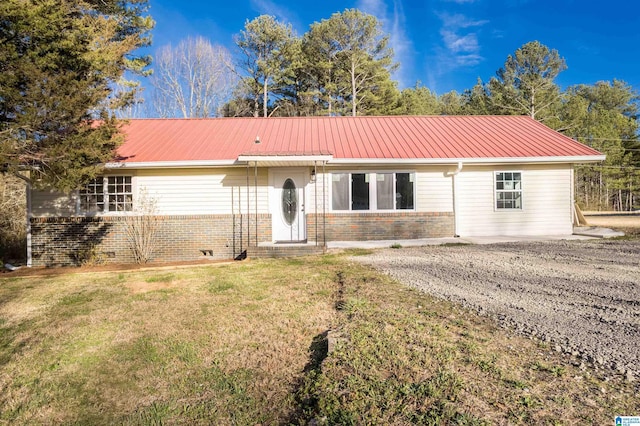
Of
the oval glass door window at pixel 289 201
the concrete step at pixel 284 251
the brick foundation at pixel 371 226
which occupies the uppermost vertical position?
the oval glass door window at pixel 289 201

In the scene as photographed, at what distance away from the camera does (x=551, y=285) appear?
5586 mm

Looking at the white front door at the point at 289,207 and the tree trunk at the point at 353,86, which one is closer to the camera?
the white front door at the point at 289,207

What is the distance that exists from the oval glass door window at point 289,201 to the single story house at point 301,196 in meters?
0.03

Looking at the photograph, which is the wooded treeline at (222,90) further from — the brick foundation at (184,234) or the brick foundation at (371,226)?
the brick foundation at (371,226)

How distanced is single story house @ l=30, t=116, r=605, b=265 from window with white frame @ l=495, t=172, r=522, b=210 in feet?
0.11

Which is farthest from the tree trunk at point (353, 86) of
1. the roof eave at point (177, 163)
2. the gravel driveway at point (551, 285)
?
the gravel driveway at point (551, 285)

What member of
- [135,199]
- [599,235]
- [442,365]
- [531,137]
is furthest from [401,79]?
[442,365]

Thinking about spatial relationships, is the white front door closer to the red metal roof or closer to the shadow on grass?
the red metal roof

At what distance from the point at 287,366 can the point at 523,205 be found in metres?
11.5

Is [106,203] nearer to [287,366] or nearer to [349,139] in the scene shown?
[349,139]

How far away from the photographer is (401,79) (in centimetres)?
2948

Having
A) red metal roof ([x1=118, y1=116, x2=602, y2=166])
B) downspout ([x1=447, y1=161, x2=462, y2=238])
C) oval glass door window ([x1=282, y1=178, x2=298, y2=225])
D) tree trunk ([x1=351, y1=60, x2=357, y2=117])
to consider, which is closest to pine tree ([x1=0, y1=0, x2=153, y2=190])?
red metal roof ([x1=118, y1=116, x2=602, y2=166])

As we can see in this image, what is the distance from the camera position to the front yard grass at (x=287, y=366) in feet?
7.88

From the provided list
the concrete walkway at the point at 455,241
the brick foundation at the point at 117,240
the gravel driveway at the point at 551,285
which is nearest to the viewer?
the gravel driveway at the point at 551,285
